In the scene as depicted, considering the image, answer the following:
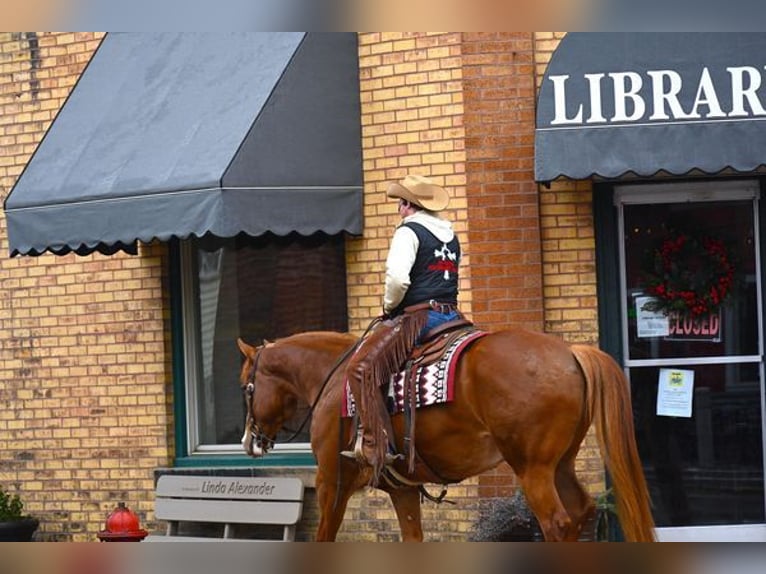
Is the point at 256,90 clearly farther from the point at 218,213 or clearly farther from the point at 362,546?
the point at 362,546

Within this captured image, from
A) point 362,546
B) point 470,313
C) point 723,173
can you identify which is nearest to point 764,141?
point 723,173

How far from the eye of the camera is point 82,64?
410 inches

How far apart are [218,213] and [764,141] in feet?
11.7

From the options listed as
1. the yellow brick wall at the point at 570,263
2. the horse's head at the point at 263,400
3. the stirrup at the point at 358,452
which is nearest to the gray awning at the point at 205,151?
the horse's head at the point at 263,400

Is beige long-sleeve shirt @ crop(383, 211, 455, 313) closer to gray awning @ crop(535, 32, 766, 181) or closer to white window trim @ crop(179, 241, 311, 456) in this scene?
gray awning @ crop(535, 32, 766, 181)

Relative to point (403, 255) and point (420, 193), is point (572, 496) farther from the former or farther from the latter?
point (420, 193)

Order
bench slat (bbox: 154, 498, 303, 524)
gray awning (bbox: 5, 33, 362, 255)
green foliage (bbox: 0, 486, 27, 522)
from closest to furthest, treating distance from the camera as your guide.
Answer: gray awning (bbox: 5, 33, 362, 255), bench slat (bbox: 154, 498, 303, 524), green foliage (bbox: 0, 486, 27, 522)

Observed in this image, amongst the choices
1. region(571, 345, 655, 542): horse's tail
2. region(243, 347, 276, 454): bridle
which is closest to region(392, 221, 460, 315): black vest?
region(571, 345, 655, 542): horse's tail

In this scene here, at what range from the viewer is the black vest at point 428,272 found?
6992 mm

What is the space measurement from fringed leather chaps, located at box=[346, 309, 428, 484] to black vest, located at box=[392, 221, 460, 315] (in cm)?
17

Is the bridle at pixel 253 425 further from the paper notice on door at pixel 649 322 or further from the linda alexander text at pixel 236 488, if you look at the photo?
the paper notice on door at pixel 649 322

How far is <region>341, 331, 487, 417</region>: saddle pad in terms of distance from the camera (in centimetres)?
662

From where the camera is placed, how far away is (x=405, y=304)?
7.05 metres

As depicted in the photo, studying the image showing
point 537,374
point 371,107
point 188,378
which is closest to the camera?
point 537,374
